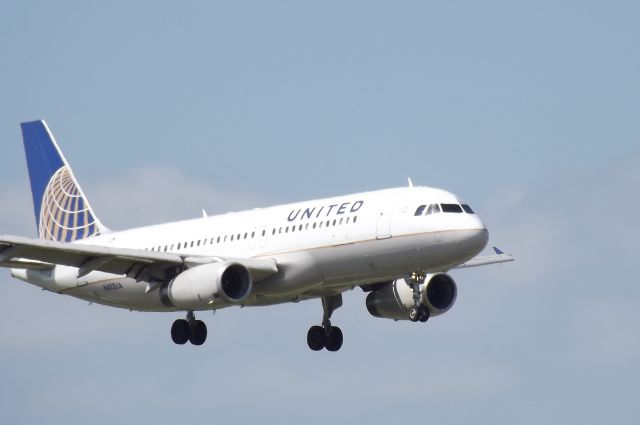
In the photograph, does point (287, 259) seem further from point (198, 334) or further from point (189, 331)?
point (189, 331)

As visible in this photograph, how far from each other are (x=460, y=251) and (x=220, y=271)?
8.54 metres

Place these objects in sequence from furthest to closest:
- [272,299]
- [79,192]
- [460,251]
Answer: [79,192] < [272,299] < [460,251]

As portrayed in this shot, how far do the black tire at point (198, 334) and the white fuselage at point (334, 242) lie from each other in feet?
6.46

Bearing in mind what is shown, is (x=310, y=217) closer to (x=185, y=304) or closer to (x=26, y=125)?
(x=185, y=304)

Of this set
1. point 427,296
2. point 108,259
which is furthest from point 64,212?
point 427,296

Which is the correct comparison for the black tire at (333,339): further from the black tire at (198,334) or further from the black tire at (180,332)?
the black tire at (180,332)

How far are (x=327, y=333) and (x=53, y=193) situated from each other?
1513 cm

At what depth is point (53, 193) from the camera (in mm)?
77000

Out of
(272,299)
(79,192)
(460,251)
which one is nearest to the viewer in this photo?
(460,251)

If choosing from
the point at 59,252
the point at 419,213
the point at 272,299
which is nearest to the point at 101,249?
the point at 59,252

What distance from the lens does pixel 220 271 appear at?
62.1 m

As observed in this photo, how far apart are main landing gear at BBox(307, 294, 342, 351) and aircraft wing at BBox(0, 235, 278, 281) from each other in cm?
649

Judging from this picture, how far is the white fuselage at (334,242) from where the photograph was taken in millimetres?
60500

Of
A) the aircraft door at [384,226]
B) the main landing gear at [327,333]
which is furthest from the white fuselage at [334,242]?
the main landing gear at [327,333]
